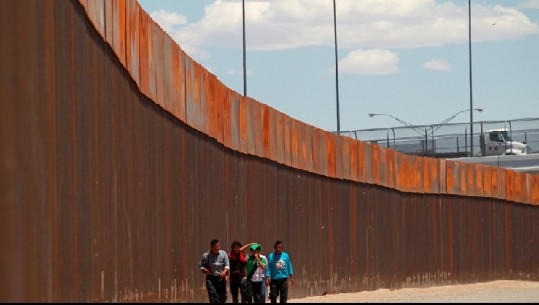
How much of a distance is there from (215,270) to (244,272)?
1.42 m

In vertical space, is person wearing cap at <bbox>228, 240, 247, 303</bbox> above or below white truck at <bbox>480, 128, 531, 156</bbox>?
below

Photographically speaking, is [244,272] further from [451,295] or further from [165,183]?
[451,295]

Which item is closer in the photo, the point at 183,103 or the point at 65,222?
the point at 65,222

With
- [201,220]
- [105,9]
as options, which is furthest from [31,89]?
[201,220]

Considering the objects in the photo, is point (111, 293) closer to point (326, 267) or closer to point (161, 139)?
point (161, 139)

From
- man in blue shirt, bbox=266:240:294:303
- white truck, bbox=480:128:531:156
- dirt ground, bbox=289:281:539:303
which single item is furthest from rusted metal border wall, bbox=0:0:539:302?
white truck, bbox=480:128:531:156

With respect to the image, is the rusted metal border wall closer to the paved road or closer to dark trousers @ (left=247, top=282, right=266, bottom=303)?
dark trousers @ (left=247, top=282, right=266, bottom=303)

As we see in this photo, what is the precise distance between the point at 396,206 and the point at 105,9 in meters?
18.7

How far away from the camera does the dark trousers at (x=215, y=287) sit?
23.5 m

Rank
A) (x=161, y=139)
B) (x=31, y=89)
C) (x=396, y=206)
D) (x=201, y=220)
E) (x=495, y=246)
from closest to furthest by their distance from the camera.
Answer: (x=31, y=89), (x=161, y=139), (x=201, y=220), (x=396, y=206), (x=495, y=246)

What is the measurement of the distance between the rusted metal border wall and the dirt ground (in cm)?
61

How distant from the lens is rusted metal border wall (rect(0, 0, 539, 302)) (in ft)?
56.1

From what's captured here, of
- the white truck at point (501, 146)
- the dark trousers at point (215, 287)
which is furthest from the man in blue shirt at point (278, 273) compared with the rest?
the white truck at point (501, 146)

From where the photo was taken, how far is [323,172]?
109ft
